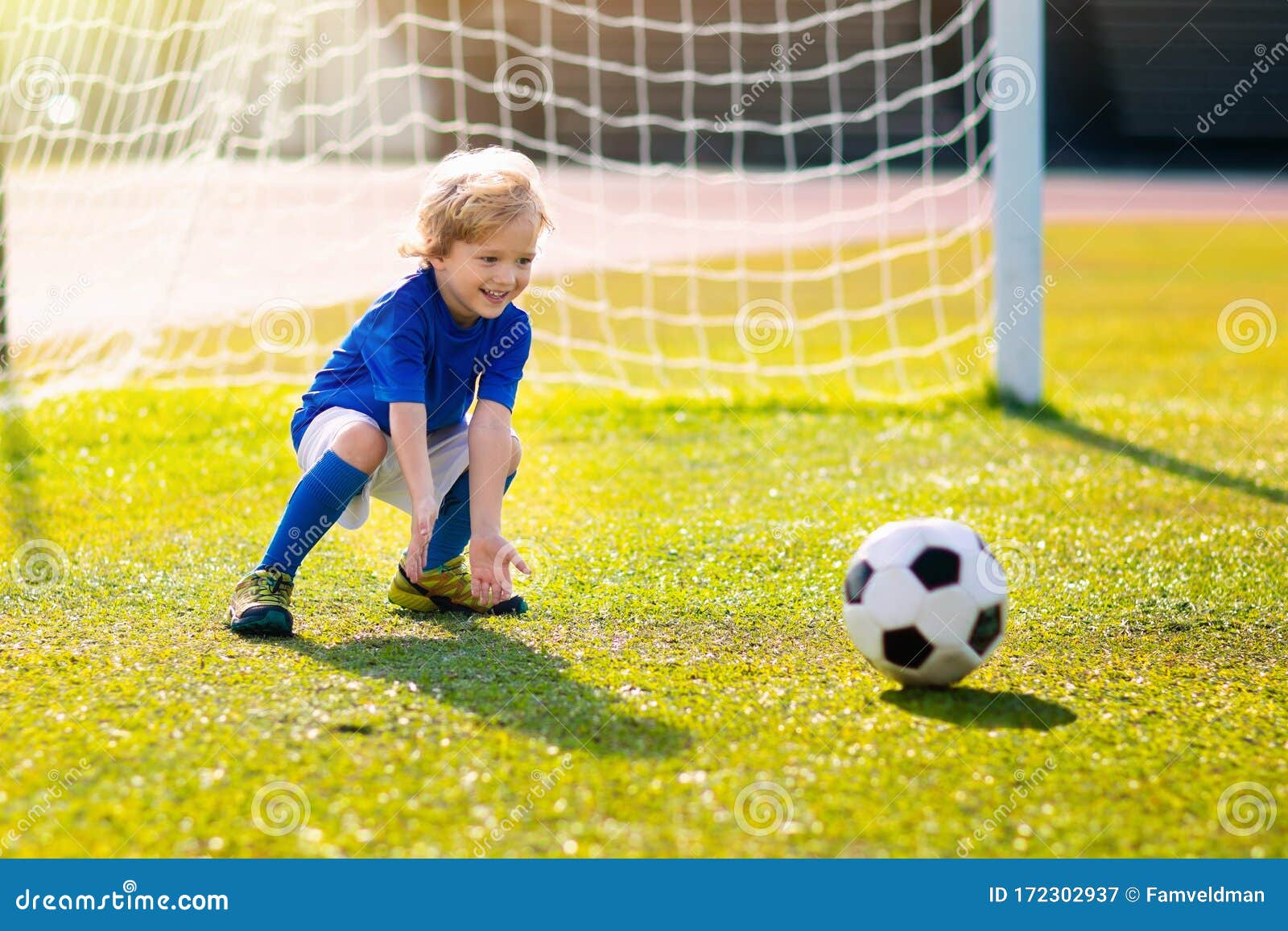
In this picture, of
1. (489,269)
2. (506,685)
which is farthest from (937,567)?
(489,269)

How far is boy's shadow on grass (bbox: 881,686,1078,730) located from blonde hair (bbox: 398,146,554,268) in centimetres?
137

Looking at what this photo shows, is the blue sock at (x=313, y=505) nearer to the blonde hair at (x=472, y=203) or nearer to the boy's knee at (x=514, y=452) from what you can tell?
the boy's knee at (x=514, y=452)

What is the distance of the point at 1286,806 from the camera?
212cm

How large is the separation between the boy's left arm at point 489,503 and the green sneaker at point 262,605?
0.45 metres

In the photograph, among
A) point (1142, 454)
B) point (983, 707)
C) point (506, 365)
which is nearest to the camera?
point (983, 707)

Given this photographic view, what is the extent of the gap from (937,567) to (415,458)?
1.19 meters

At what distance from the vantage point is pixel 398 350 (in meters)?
2.95

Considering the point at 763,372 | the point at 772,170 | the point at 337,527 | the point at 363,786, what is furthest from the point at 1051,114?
the point at 363,786

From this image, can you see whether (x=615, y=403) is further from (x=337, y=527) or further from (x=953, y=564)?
(x=953, y=564)

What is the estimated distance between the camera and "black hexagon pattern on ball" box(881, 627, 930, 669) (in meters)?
2.56

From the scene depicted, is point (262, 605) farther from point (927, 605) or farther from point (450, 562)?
point (927, 605)

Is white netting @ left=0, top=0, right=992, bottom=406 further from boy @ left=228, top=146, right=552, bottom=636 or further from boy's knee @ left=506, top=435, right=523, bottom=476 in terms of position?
boy's knee @ left=506, top=435, right=523, bottom=476

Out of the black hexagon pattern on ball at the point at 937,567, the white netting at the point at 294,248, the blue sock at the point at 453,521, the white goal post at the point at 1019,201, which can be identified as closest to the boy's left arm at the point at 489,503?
the blue sock at the point at 453,521

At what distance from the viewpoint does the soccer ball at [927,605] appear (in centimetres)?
256
